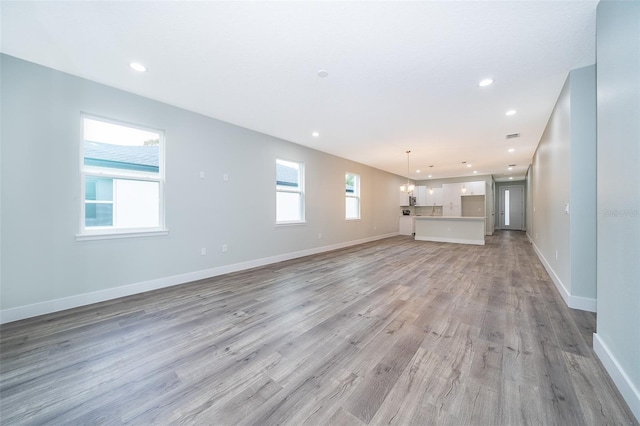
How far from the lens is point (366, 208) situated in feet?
27.3

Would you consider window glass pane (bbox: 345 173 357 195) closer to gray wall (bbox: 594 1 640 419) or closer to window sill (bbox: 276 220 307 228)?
window sill (bbox: 276 220 307 228)

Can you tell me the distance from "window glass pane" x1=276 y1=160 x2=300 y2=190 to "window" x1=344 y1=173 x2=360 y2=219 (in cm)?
206

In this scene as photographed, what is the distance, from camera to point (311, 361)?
1812 mm

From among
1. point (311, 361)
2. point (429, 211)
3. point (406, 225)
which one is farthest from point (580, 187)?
point (429, 211)

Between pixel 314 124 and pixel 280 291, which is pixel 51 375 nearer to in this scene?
pixel 280 291

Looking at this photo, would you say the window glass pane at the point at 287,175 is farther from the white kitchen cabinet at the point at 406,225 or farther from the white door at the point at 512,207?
the white door at the point at 512,207

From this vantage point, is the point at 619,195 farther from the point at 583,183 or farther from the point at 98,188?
the point at 98,188

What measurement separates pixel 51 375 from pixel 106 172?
2.38 metres

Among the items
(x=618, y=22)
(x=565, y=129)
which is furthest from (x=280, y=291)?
(x=565, y=129)

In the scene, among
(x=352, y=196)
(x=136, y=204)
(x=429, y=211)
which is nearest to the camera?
(x=136, y=204)

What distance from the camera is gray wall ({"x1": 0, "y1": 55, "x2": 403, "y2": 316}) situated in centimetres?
253

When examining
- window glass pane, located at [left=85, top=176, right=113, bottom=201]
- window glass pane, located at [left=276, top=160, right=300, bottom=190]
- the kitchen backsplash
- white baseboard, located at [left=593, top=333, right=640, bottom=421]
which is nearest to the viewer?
white baseboard, located at [left=593, top=333, right=640, bottom=421]

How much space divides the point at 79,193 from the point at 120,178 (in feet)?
1.50

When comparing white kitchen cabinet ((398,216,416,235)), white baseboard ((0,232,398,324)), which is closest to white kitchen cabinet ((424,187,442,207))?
white kitchen cabinet ((398,216,416,235))
